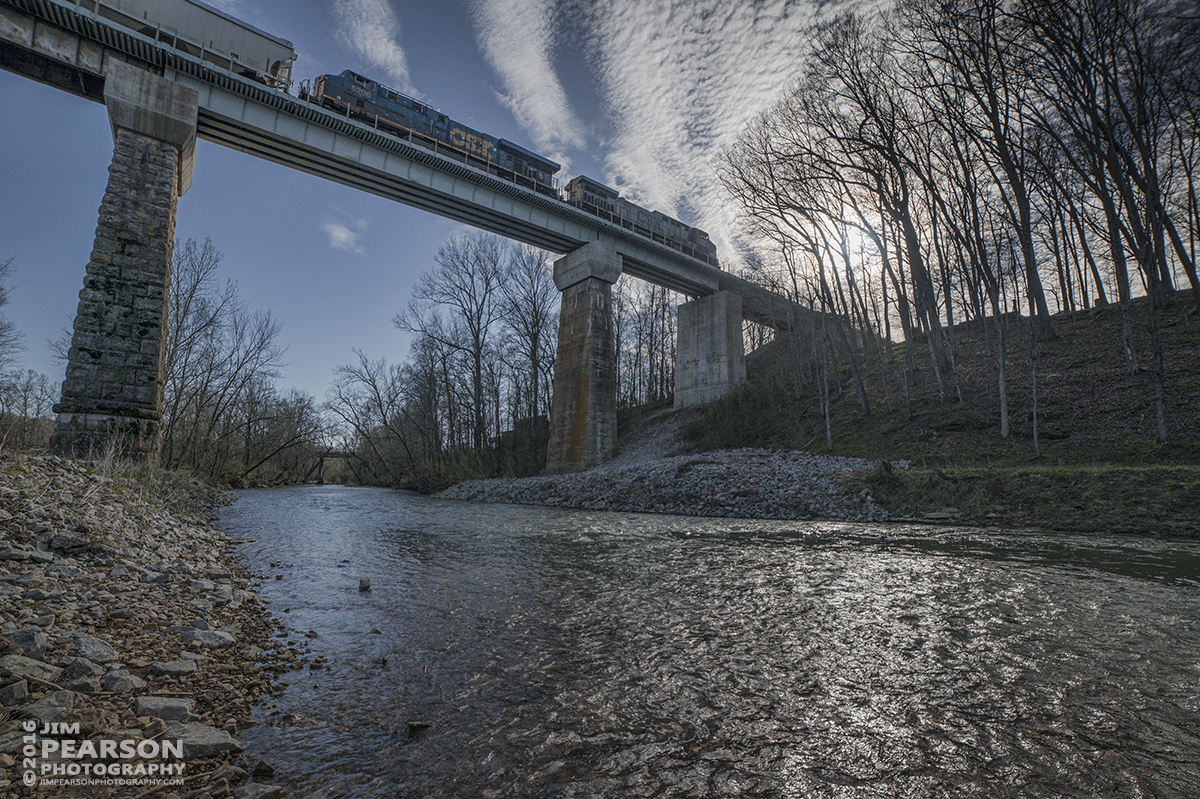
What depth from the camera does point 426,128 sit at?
20.9 m

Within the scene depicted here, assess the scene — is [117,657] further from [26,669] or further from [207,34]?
[207,34]

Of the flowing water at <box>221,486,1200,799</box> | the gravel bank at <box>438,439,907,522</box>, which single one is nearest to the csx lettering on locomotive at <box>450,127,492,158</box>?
the gravel bank at <box>438,439,907,522</box>

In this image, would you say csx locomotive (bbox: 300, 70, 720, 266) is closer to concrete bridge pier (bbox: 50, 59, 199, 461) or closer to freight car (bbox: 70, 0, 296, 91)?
freight car (bbox: 70, 0, 296, 91)

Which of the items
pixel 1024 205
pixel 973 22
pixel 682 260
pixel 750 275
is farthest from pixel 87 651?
pixel 682 260

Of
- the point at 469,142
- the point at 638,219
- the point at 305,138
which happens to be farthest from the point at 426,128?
the point at 638,219

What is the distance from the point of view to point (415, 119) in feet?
67.8

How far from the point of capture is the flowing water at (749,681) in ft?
5.90

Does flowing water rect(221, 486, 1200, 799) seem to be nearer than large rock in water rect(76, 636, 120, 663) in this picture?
Yes

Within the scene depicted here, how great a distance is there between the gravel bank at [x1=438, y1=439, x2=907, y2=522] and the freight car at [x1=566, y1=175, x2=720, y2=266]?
14772 mm

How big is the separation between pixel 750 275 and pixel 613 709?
26.6 m

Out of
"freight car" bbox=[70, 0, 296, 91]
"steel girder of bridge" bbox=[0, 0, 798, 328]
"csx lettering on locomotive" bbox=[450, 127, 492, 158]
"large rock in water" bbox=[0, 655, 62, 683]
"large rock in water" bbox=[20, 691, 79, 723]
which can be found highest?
"csx lettering on locomotive" bbox=[450, 127, 492, 158]

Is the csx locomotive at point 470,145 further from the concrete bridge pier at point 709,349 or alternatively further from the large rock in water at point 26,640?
the large rock in water at point 26,640

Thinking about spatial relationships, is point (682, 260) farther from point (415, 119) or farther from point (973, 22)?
point (973, 22)

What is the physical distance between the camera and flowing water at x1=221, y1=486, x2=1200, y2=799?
70.7 inches
